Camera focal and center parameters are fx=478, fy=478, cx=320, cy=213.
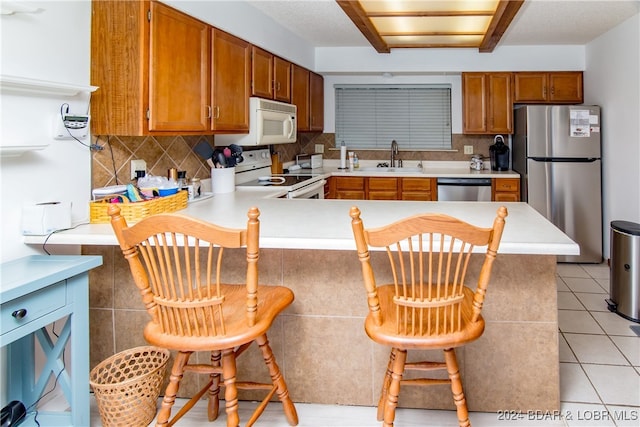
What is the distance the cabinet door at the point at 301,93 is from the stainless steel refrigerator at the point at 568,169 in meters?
2.15

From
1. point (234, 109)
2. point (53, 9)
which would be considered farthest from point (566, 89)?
point (53, 9)

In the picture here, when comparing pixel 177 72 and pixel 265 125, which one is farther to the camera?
pixel 265 125

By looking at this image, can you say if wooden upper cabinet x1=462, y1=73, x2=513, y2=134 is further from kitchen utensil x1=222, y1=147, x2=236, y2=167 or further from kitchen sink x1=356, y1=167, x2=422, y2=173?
kitchen utensil x1=222, y1=147, x2=236, y2=167

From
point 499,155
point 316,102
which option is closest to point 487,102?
point 499,155

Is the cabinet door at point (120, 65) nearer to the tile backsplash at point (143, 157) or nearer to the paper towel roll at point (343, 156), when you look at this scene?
the tile backsplash at point (143, 157)

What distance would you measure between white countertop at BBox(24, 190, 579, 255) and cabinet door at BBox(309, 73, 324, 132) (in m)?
2.29

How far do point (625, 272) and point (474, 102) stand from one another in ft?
8.00

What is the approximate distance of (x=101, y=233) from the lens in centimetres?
192

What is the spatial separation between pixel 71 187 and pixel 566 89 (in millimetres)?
A: 4758

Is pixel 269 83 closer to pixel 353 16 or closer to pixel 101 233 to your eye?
pixel 353 16

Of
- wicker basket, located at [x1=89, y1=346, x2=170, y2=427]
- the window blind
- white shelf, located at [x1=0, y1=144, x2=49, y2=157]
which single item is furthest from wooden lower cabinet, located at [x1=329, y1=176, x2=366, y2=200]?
white shelf, located at [x1=0, y1=144, x2=49, y2=157]

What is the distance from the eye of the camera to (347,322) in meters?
2.14

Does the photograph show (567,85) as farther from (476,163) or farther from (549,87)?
(476,163)

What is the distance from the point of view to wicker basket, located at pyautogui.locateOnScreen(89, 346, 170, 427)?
72.2 inches
